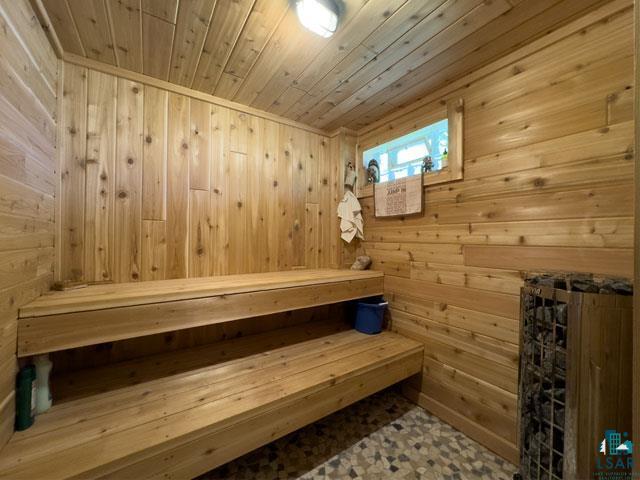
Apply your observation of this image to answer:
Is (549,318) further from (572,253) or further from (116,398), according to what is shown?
(116,398)

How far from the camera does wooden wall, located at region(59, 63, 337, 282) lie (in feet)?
4.82

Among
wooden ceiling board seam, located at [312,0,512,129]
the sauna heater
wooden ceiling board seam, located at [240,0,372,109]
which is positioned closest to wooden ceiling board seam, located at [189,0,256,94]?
wooden ceiling board seam, located at [240,0,372,109]

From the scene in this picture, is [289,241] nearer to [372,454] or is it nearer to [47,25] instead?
[372,454]

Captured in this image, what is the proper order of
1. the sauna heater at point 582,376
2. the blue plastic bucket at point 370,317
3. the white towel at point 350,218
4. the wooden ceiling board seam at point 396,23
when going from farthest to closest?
the white towel at point 350,218
the blue plastic bucket at point 370,317
the wooden ceiling board seam at point 396,23
the sauna heater at point 582,376

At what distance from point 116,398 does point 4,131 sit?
3.99ft

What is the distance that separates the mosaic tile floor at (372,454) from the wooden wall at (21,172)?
1132 mm

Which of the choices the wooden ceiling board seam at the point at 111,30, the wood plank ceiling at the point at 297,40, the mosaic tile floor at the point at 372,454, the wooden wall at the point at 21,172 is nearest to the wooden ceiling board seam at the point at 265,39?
the wood plank ceiling at the point at 297,40

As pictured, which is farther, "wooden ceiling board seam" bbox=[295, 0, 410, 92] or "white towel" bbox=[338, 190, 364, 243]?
"white towel" bbox=[338, 190, 364, 243]

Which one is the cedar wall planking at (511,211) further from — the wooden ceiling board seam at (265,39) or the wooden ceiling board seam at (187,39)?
the wooden ceiling board seam at (187,39)

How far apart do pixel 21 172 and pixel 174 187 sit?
2.50 ft

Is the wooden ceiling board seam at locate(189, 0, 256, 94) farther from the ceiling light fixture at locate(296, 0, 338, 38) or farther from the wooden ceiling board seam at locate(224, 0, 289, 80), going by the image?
the ceiling light fixture at locate(296, 0, 338, 38)

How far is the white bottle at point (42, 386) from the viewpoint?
1.07 m

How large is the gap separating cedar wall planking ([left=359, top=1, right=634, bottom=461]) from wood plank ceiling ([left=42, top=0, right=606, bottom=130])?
0.20m

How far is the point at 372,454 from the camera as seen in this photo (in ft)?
4.59
